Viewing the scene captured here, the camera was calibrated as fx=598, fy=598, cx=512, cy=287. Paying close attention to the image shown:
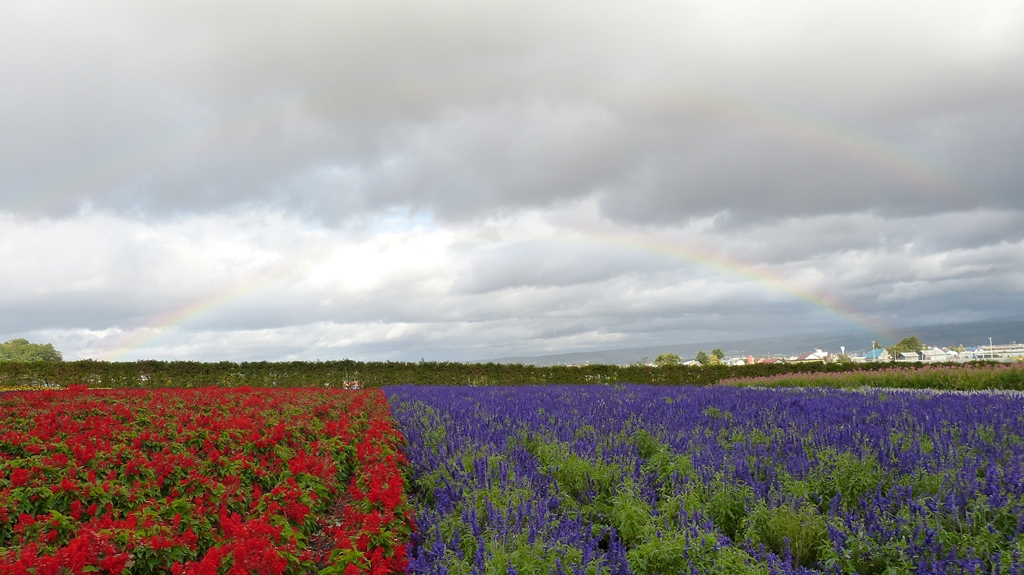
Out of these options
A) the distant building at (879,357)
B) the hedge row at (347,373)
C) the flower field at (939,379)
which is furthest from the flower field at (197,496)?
the distant building at (879,357)

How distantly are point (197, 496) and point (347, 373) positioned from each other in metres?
23.3

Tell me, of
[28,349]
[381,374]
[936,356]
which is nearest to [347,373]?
[381,374]

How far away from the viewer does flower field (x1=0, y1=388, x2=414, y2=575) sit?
359 cm

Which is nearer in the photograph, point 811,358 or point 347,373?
point 347,373

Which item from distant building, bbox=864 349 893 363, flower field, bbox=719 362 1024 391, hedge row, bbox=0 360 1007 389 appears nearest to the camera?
flower field, bbox=719 362 1024 391

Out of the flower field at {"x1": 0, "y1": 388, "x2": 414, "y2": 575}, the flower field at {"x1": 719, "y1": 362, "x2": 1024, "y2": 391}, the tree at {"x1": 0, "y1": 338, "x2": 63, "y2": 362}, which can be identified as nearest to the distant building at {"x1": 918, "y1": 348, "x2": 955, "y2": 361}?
the flower field at {"x1": 719, "y1": 362, "x2": 1024, "y2": 391}

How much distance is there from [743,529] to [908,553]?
102 cm

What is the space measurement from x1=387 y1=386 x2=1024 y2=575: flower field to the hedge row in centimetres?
2068

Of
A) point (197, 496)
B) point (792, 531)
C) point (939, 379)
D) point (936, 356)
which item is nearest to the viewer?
point (792, 531)

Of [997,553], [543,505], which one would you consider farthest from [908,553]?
[543,505]

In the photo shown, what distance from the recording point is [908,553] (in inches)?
151

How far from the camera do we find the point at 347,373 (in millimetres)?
27797

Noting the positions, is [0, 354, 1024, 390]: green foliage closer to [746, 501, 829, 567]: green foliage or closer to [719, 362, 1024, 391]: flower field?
[719, 362, 1024, 391]: flower field

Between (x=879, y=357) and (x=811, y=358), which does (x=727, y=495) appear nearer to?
(x=811, y=358)
